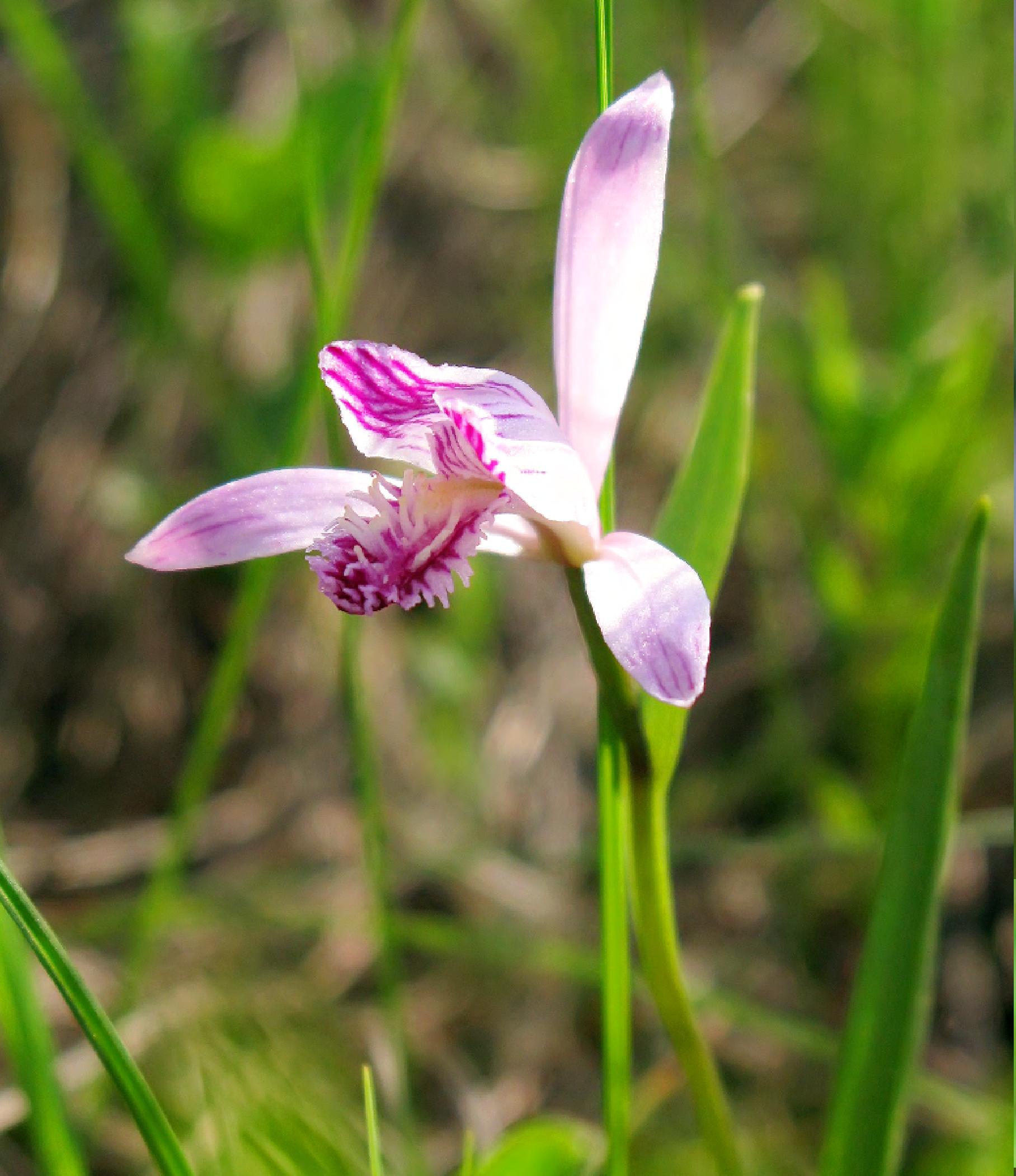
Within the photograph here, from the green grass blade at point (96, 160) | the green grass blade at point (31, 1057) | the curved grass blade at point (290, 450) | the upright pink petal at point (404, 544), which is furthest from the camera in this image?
the green grass blade at point (96, 160)

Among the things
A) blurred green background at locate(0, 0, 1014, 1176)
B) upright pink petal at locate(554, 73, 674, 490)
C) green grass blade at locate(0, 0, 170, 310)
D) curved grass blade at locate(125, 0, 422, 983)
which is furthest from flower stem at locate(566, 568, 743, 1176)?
green grass blade at locate(0, 0, 170, 310)

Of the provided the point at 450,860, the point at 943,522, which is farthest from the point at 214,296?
the point at 943,522

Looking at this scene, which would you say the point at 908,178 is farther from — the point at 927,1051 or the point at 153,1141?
the point at 153,1141

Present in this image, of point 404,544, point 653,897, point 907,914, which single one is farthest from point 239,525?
point 907,914

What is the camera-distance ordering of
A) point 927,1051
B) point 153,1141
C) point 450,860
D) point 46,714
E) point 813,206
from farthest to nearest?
point 813,206
point 46,714
point 450,860
point 927,1051
point 153,1141

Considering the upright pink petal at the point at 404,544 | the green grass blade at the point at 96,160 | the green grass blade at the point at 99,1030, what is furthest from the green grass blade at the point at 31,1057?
the green grass blade at the point at 96,160

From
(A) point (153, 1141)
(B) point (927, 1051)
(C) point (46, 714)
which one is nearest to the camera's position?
(A) point (153, 1141)

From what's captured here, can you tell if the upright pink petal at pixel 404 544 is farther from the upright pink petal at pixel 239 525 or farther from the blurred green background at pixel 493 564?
the blurred green background at pixel 493 564
